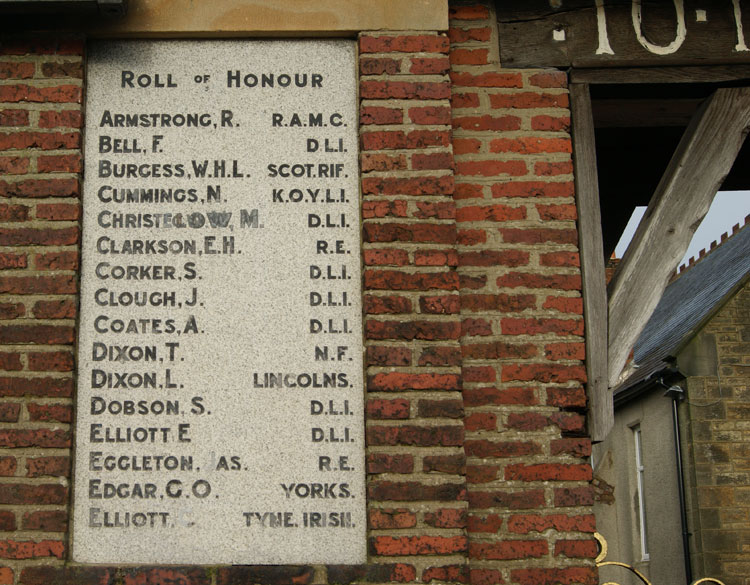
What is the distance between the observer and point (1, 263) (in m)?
4.05

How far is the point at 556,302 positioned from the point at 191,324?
1585 millimetres

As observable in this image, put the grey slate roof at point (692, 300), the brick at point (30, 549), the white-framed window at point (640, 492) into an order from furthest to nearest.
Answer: the white-framed window at point (640, 492) → the grey slate roof at point (692, 300) → the brick at point (30, 549)

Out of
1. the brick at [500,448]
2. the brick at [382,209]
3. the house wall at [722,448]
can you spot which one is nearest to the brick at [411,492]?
the brick at [500,448]

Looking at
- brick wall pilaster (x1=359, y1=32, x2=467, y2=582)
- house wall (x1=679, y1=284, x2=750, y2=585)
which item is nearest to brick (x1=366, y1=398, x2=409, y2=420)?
brick wall pilaster (x1=359, y1=32, x2=467, y2=582)

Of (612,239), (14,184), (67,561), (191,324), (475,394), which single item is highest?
(612,239)

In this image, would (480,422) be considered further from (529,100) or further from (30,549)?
(30,549)

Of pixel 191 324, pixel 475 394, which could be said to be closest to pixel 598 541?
pixel 475 394

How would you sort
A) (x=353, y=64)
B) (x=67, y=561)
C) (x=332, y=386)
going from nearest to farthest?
(x=67, y=561) → (x=332, y=386) → (x=353, y=64)

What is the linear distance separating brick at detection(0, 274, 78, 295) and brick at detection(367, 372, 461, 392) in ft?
4.32

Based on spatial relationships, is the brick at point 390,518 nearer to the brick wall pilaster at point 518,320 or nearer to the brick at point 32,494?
the brick wall pilaster at point 518,320

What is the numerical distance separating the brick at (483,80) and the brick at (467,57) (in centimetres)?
6

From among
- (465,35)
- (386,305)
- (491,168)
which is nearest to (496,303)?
(386,305)

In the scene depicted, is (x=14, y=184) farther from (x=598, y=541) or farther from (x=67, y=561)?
(x=598, y=541)

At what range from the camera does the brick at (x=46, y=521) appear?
12.4ft
